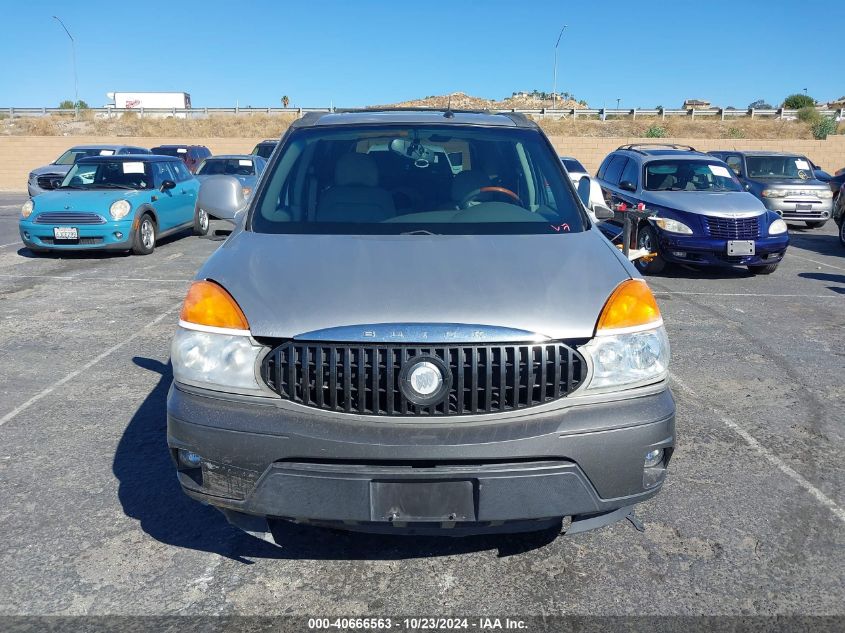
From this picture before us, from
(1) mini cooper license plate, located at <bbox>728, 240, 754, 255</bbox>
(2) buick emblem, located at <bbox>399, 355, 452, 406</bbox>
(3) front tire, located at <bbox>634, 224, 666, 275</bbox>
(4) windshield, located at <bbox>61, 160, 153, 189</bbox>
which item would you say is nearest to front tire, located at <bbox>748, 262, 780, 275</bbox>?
(1) mini cooper license plate, located at <bbox>728, 240, 754, 255</bbox>

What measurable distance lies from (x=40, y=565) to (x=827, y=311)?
8148mm

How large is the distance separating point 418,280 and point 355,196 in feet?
3.71

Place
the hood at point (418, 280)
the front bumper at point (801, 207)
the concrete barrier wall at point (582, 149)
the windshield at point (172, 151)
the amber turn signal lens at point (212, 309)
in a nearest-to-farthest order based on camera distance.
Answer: the hood at point (418, 280), the amber turn signal lens at point (212, 309), the front bumper at point (801, 207), the windshield at point (172, 151), the concrete barrier wall at point (582, 149)

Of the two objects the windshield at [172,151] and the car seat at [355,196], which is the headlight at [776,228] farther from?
the windshield at [172,151]

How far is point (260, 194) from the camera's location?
379 cm

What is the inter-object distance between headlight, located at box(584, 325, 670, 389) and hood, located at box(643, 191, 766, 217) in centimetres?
765

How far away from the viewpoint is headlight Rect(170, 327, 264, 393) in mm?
2672

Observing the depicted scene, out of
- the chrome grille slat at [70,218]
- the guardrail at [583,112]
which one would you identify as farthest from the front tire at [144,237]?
the guardrail at [583,112]

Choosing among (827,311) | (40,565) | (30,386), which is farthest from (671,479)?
(827,311)

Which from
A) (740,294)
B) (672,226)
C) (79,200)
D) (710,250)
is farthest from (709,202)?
(79,200)

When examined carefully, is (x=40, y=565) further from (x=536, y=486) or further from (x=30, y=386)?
(x=30, y=386)

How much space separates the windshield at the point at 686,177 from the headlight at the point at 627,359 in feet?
28.4

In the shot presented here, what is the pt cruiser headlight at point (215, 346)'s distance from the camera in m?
2.68

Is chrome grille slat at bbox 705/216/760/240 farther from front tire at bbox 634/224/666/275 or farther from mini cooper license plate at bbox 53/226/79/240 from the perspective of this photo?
mini cooper license plate at bbox 53/226/79/240
